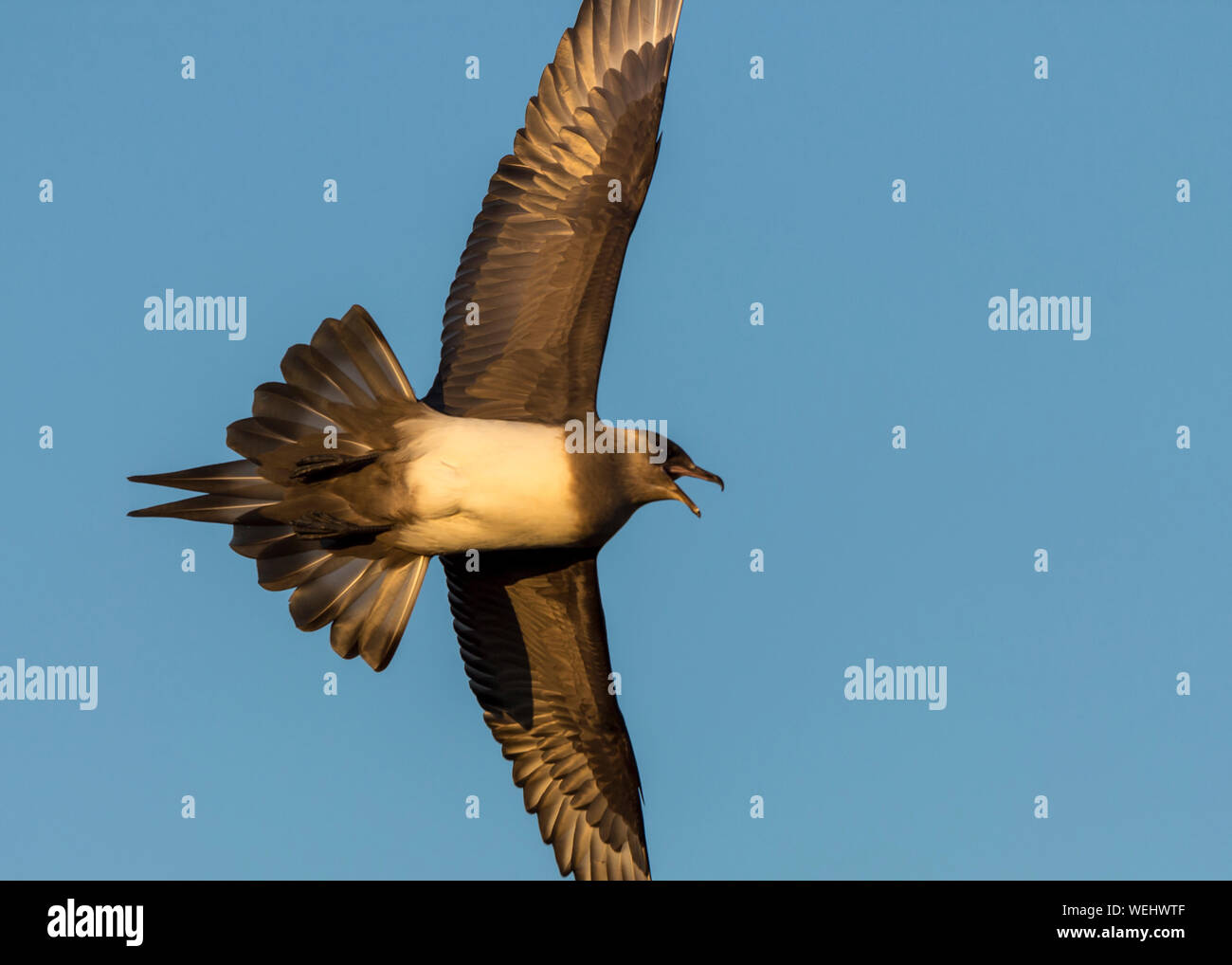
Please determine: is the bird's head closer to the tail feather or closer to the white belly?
the white belly

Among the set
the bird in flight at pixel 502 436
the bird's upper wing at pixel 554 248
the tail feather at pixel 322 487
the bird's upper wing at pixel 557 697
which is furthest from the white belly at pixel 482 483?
the bird's upper wing at pixel 557 697

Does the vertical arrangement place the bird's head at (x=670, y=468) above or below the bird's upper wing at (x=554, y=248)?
below

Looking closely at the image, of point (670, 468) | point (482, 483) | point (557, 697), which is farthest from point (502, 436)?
point (557, 697)

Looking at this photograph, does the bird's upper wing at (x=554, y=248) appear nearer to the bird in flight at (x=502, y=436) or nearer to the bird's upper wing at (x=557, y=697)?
the bird in flight at (x=502, y=436)

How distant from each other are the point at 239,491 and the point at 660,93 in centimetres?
316

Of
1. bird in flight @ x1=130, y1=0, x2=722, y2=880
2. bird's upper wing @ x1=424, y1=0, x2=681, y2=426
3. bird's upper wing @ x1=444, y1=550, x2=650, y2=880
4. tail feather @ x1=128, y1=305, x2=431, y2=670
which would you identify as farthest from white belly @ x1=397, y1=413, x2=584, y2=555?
bird's upper wing @ x1=444, y1=550, x2=650, y2=880

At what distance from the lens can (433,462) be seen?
822 centimetres

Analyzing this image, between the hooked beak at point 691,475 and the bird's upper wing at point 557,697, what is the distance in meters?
0.89

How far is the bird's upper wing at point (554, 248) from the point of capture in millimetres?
8633

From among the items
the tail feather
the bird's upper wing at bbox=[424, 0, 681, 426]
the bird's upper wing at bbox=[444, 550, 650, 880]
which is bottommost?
the bird's upper wing at bbox=[444, 550, 650, 880]

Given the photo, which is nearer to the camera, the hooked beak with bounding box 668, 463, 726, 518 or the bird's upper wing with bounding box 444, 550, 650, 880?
the hooked beak with bounding box 668, 463, 726, 518

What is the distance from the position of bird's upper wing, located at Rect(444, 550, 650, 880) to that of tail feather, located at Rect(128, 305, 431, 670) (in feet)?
3.03

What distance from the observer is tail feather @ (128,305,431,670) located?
809 cm
